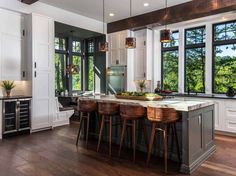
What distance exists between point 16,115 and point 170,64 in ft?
15.6

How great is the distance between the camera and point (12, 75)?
5.06 m

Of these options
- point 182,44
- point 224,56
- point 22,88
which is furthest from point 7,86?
point 224,56

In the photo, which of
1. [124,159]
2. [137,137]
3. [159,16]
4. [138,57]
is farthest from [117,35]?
[124,159]

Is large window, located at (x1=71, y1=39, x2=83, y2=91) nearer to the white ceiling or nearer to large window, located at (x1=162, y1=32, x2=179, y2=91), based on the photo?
the white ceiling

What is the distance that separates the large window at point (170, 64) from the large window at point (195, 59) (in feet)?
1.09

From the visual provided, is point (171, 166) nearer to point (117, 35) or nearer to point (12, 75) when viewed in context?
point (12, 75)

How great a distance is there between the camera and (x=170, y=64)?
6.70m

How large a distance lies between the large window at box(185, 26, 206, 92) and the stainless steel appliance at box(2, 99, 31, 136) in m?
4.51

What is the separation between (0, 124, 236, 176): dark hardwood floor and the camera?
2.92 meters

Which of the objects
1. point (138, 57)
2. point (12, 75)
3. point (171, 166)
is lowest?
point (171, 166)

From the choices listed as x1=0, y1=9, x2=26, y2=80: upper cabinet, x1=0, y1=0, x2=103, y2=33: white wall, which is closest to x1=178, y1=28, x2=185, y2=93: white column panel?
x1=0, y1=0, x2=103, y2=33: white wall

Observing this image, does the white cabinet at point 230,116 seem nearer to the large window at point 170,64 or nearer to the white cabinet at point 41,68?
the large window at point 170,64

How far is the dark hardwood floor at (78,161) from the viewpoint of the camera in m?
2.92

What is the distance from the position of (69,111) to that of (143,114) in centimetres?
352
